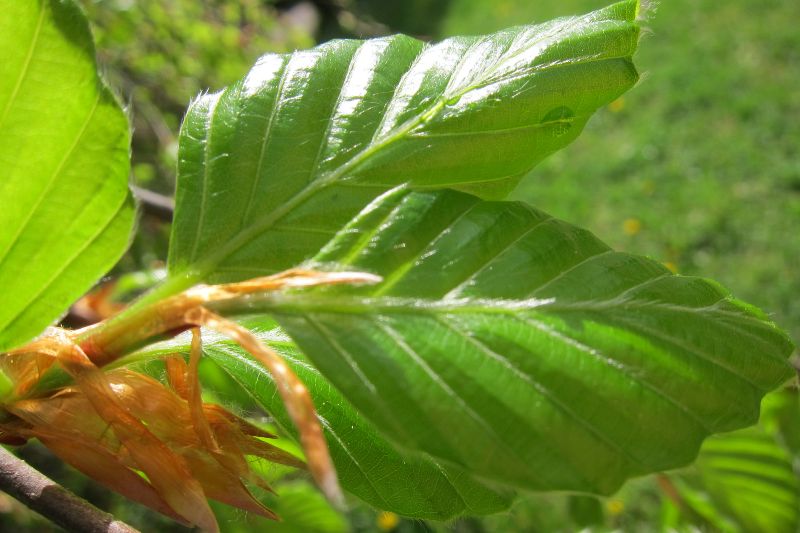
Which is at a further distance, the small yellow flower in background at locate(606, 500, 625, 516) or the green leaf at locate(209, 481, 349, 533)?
the small yellow flower in background at locate(606, 500, 625, 516)

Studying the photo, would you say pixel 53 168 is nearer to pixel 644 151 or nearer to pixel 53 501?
pixel 53 501

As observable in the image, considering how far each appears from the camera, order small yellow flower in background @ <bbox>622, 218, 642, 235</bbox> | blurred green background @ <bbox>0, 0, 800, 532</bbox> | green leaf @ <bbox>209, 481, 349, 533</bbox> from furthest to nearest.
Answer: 1. small yellow flower in background @ <bbox>622, 218, 642, 235</bbox>
2. blurred green background @ <bbox>0, 0, 800, 532</bbox>
3. green leaf @ <bbox>209, 481, 349, 533</bbox>

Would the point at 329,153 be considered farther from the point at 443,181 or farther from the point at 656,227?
the point at 656,227

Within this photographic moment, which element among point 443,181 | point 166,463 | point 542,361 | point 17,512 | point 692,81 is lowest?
point 17,512

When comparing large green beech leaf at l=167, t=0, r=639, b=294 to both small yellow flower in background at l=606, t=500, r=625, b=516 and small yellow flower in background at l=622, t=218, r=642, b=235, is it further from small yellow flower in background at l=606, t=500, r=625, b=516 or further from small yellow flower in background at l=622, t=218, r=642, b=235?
small yellow flower in background at l=622, t=218, r=642, b=235

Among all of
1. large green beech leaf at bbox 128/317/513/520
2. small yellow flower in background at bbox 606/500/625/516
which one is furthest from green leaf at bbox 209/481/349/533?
small yellow flower in background at bbox 606/500/625/516

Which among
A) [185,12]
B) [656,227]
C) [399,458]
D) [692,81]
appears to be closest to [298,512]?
[399,458]

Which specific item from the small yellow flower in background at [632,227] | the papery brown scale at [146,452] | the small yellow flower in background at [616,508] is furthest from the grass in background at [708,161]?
the papery brown scale at [146,452]
